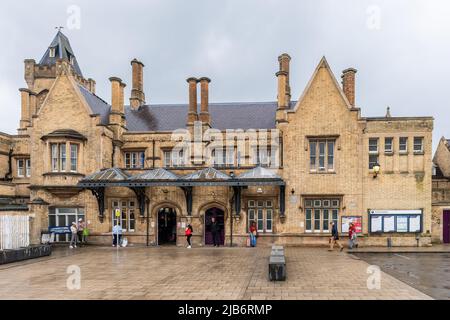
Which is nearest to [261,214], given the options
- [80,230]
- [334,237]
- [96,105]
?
[334,237]

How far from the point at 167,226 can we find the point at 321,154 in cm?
1188

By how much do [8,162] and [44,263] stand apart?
52.4 ft

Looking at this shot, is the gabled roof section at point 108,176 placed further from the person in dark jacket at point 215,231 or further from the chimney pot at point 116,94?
the person in dark jacket at point 215,231

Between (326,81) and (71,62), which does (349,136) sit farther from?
(71,62)

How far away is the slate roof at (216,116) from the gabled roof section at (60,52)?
833 inches

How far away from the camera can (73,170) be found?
71.2ft

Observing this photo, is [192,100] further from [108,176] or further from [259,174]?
[108,176]

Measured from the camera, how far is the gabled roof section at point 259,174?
65.2 feet

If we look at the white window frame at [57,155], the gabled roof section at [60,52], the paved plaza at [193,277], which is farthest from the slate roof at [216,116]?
the gabled roof section at [60,52]

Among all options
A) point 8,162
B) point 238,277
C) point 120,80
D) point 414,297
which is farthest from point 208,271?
point 8,162

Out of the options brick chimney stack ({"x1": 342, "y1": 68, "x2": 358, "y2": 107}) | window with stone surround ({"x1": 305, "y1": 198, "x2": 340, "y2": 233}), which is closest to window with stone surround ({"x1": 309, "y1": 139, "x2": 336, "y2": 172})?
A: window with stone surround ({"x1": 305, "y1": 198, "x2": 340, "y2": 233})

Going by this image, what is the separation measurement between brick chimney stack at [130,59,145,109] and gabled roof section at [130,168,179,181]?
1080 cm

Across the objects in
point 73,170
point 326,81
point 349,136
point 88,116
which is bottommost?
point 73,170

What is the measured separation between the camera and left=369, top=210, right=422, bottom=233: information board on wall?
20406mm
